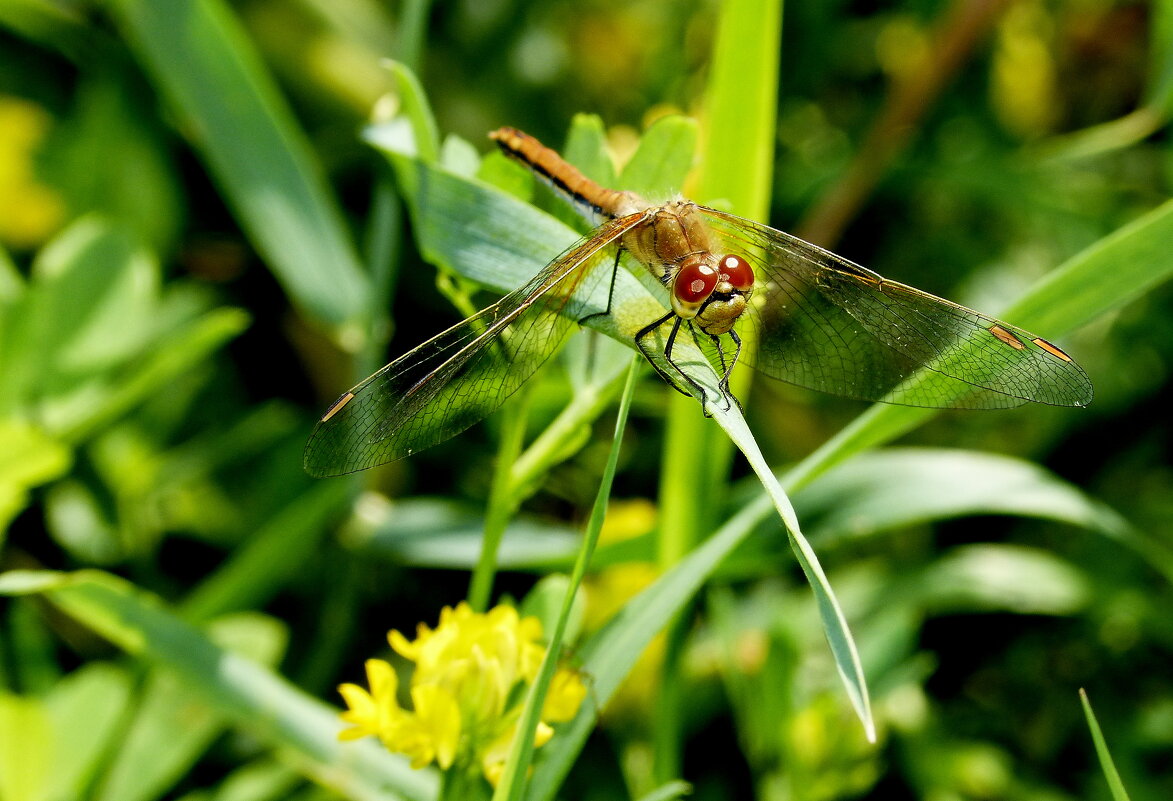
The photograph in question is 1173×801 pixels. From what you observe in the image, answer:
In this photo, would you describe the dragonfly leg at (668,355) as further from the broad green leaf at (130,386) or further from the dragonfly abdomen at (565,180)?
the broad green leaf at (130,386)

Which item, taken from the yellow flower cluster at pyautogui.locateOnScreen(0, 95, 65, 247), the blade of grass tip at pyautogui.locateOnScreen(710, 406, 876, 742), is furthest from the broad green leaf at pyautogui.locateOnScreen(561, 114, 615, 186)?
the yellow flower cluster at pyautogui.locateOnScreen(0, 95, 65, 247)

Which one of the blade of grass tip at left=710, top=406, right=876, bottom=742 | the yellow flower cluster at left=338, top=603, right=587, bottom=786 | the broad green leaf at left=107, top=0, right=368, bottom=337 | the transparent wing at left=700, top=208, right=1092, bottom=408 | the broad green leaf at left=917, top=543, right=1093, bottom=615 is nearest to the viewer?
the blade of grass tip at left=710, top=406, right=876, bottom=742

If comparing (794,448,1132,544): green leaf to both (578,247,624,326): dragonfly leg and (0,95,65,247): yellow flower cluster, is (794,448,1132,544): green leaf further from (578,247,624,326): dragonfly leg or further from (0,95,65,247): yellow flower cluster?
(0,95,65,247): yellow flower cluster

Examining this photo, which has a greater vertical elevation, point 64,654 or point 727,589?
point 727,589

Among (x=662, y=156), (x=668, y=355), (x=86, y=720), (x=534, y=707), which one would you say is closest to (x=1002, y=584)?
(x=668, y=355)

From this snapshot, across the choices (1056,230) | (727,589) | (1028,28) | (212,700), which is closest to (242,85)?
(212,700)

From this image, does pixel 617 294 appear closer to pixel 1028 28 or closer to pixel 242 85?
pixel 242 85

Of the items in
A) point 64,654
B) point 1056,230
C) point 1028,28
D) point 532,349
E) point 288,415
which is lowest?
point 64,654
